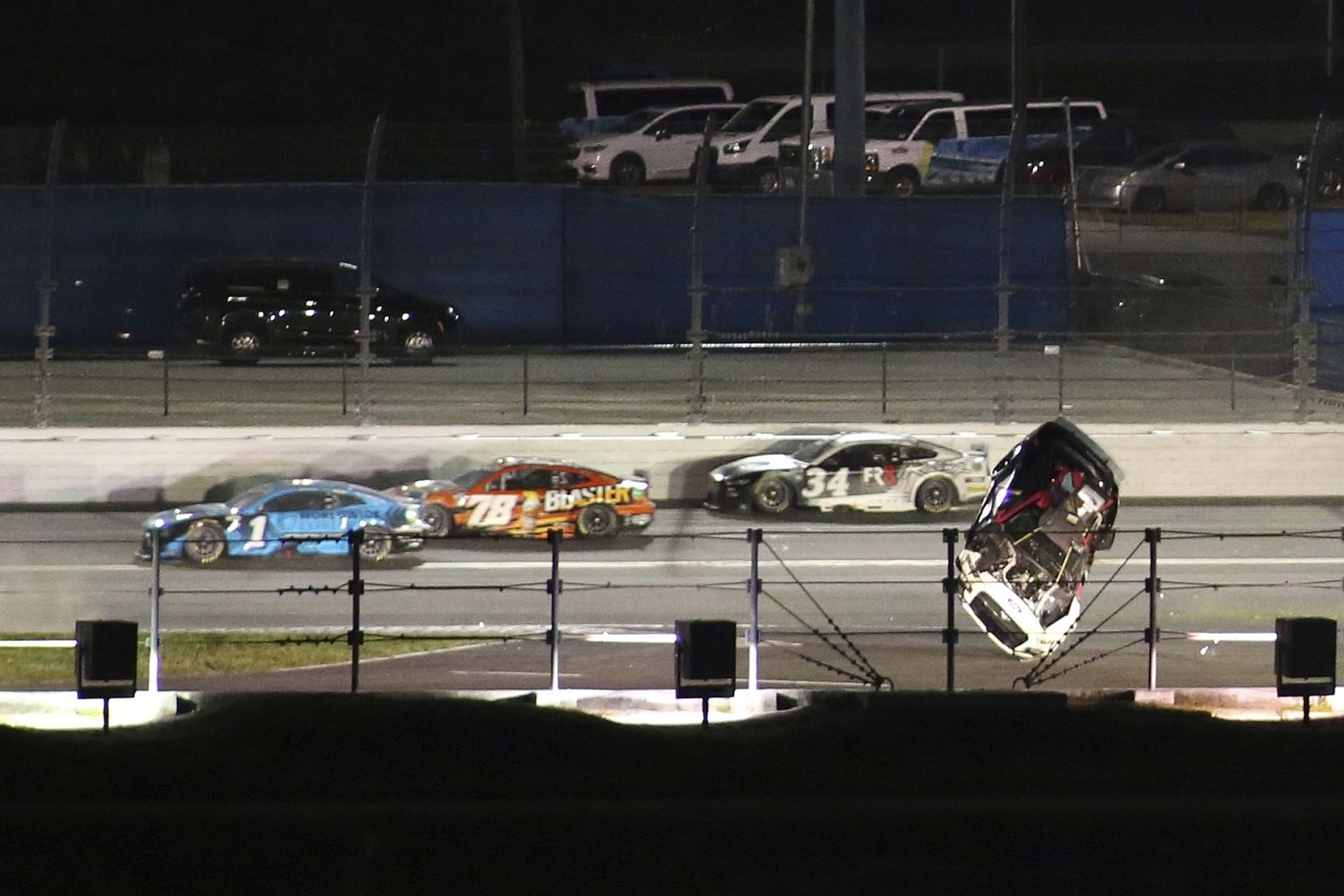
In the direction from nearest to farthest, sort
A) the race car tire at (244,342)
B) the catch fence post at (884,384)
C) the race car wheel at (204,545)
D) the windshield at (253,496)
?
the race car wheel at (204,545) → the windshield at (253,496) → the catch fence post at (884,384) → the race car tire at (244,342)

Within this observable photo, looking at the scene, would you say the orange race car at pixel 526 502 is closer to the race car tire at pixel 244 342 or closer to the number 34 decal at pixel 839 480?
the number 34 decal at pixel 839 480

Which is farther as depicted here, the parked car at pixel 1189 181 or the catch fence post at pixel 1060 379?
the parked car at pixel 1189 181

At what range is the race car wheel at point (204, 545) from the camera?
1744cm

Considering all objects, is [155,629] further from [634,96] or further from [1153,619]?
[634,96]

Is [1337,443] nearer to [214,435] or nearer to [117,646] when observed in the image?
[214,435]

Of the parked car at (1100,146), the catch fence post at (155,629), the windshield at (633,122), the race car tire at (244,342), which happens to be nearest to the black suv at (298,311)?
the race car tire at (244,342)

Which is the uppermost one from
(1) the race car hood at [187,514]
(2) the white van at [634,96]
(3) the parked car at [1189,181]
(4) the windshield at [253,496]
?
(2) the white van at [634,96]

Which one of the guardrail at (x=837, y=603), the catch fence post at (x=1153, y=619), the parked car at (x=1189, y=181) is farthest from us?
the parked car at (x=1189, y=181)

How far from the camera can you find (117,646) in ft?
39.7

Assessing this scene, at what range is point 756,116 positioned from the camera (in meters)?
36.1

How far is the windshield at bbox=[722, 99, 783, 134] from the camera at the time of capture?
106ft

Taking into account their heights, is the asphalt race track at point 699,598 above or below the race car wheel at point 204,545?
below

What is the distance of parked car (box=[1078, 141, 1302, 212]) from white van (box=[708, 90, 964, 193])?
12.2 feet

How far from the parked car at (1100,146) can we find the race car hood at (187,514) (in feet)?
31.5
